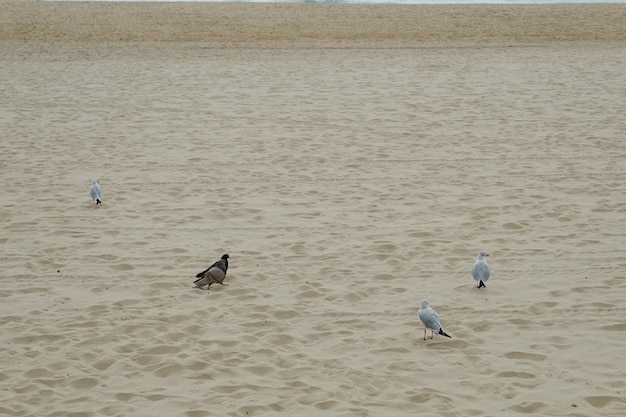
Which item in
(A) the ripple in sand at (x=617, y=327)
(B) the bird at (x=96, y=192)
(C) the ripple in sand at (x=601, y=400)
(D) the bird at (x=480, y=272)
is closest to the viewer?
(C) the ripple in sand at (x=601, y=400)

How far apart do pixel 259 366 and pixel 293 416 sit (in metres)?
0.77

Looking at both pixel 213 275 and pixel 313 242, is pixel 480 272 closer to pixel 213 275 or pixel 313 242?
pixel 313 242

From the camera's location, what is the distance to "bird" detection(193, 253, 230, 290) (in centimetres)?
741

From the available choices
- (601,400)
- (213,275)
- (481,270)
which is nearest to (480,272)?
(481,270)

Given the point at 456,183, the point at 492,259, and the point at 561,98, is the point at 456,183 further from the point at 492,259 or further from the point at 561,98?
the point at 561,98

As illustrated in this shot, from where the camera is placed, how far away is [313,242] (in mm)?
8781

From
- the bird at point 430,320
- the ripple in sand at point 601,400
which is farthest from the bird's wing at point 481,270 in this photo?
the ripple in sand at point 601,400

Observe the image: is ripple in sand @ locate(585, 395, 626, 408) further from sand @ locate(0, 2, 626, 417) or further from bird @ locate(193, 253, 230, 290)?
bird @ locate(193, 253, 230, 290)

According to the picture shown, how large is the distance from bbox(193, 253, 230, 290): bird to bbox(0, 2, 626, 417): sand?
13cm

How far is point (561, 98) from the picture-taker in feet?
55.1

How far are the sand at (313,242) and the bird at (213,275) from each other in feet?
0.42

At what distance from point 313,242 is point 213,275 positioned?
1.69 meters

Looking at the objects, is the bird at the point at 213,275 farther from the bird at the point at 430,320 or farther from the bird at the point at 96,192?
the bird at the point at 96,192

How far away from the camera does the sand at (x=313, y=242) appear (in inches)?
227
